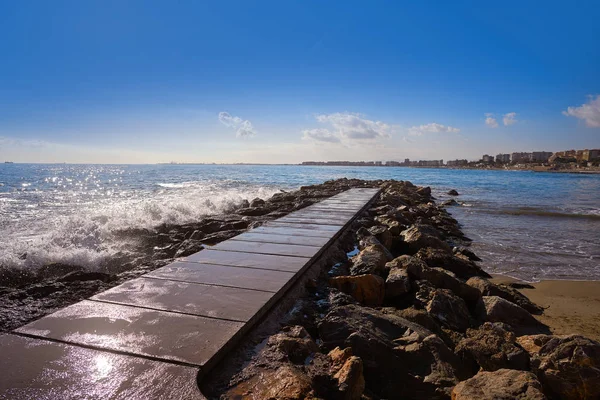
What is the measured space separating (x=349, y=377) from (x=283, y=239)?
3.29 m

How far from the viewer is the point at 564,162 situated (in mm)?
114688

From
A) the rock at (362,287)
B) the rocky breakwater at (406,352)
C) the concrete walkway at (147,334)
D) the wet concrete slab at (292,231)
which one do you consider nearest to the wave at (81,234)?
the wet concrete slab at (292,231)

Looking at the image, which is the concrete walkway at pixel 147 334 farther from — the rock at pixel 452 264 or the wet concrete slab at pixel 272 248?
the rock at pixel 452 264

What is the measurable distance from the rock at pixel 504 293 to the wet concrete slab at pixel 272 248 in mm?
2110

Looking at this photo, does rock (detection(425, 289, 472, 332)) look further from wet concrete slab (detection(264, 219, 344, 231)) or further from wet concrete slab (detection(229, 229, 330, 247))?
wet concrete slab (detection(264, 219, 344, 231))

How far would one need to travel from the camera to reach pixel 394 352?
8.35 feet

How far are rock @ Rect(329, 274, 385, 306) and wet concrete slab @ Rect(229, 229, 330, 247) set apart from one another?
3.64ft

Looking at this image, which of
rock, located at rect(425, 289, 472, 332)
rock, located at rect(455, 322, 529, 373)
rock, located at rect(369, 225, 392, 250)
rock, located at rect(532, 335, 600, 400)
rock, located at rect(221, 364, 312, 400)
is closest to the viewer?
rock, located at rect(221, 364, 312, 400)

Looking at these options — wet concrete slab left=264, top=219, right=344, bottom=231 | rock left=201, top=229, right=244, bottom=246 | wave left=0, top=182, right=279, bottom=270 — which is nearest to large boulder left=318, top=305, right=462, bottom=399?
wet concrete slab left=264, top=219, right=344, bottom=231

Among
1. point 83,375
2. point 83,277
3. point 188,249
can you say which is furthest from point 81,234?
point 83,375

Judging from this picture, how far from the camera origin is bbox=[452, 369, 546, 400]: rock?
196cm

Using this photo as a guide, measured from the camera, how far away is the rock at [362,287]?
12.2 ft

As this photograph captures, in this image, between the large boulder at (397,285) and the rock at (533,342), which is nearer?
the rock at (533,342)

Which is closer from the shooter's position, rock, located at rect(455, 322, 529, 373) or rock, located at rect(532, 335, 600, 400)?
rock, located at rect(532, 335, 600, 400)
